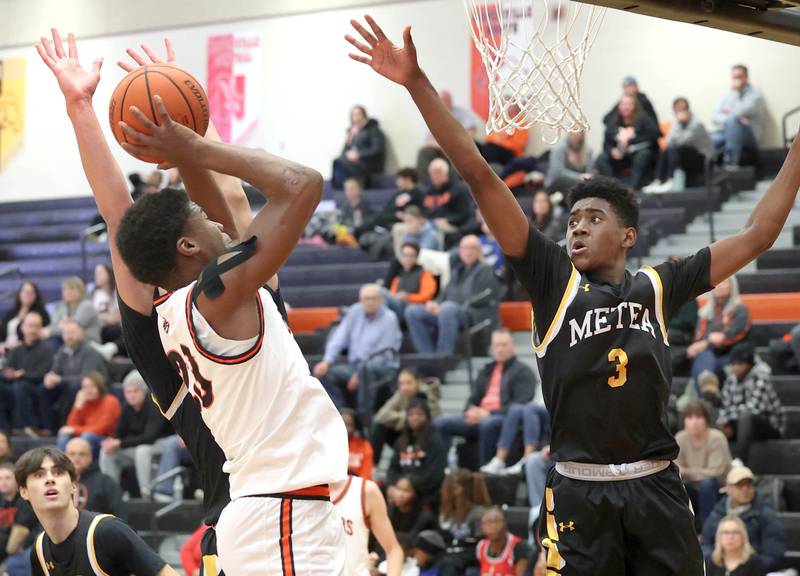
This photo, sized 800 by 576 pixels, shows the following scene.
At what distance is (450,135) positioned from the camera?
4.32 meters

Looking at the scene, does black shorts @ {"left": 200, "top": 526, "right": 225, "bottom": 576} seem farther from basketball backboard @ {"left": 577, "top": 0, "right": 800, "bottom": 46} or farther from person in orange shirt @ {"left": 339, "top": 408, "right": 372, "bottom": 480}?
person in orange shirt @ {"left": 339, "top": 408, "right": 372, "bottom": 480}

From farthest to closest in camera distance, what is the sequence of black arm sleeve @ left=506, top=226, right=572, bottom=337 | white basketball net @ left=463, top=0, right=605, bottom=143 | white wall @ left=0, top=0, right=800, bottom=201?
white wall @ left=0, top=0, right=800, bottom=201, white basketball net @ left=463, top=0, right=605, bottom=143, black arm sleeve @ left=506, top=226, right=572, bottom=337

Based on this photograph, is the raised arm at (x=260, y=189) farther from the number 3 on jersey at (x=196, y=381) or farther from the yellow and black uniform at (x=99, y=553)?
the yellow and black uniform at (x=99, y=553)

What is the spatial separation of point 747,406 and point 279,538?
23.4 ft

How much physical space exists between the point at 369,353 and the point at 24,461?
6761mm

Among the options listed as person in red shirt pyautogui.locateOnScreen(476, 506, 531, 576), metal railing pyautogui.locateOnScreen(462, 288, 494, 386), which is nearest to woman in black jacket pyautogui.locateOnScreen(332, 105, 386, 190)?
metal railing pyautogui.locateOnScreen(462, 288, 494, 386)

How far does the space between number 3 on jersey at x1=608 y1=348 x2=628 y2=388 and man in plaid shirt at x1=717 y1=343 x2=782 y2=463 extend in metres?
5.96

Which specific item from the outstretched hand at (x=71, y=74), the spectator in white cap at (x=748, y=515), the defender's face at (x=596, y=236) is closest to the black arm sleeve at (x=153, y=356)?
the outstretched hand at (x=71, y=74)

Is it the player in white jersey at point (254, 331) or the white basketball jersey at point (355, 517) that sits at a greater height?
the player in white jersey at point (254, 331)

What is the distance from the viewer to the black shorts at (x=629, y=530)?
4.31m

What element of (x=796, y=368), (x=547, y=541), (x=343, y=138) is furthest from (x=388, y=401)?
(x=343, y=138)

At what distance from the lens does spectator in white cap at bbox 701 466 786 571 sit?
8.84m

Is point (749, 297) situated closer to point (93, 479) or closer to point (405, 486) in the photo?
point (405, 486)

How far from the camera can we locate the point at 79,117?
14.2 feet
